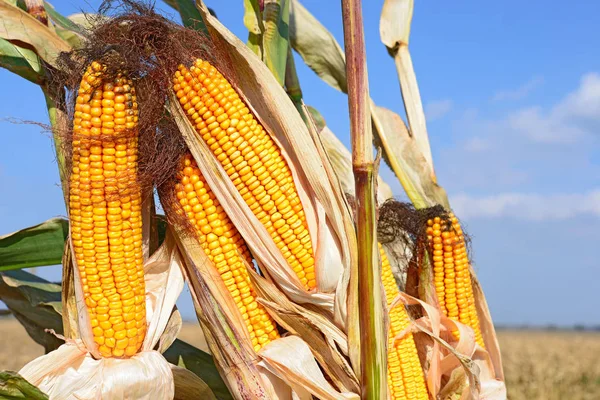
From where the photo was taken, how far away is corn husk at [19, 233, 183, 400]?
2629 mm

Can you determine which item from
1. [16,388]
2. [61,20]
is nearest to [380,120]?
[61,20]

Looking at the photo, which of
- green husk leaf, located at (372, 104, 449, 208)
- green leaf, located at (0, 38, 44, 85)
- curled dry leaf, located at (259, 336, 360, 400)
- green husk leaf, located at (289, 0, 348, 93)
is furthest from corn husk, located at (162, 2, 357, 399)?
green husk leaf, located at (289, 0, 348, 93)

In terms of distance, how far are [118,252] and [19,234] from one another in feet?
3.53

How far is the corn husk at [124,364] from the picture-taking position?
2.63 metres

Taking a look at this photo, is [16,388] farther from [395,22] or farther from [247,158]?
[395,22]

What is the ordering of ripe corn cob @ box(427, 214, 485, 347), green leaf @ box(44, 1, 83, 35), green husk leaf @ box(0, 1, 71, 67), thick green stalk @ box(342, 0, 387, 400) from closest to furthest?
1. thick green stalk @ box(342, 0, 387, 400)
2. green husk leaf @ box(0, 1, 71, 67)
3. ripe corn cob @ box(427, 214, 485, 347)
4. green leaf @ box(44, 1, 83, 35)

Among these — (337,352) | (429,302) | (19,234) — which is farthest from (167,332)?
(429,302)

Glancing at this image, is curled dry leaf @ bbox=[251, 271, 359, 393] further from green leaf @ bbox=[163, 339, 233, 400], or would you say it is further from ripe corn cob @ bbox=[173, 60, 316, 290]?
green leaf @ bbox=[163, 339, 233, 400]

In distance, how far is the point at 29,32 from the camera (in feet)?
10.4

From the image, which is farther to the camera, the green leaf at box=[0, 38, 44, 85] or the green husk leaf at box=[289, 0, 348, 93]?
the green husk leaf at box=[289, 0, 348, 93]

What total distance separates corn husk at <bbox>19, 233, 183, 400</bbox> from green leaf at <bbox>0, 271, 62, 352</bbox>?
115cm

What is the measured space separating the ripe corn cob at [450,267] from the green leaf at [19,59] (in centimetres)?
224

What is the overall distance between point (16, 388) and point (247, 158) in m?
1.38

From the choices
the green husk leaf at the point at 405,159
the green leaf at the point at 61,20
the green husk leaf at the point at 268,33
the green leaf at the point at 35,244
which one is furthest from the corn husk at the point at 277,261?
A: the green husk leaf at the point at 405,159
